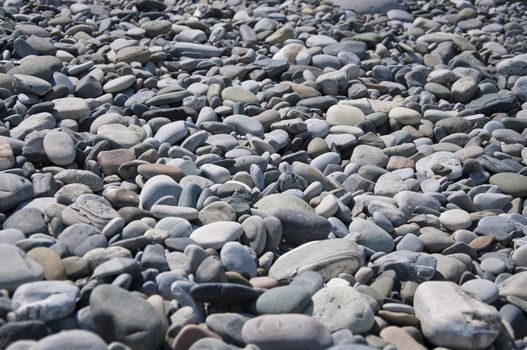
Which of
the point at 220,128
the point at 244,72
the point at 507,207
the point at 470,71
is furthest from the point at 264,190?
the point at 470,71

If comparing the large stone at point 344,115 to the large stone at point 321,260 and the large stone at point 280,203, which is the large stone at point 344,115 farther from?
the large stone at point 321,260

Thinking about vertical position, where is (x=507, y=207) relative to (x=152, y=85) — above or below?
below

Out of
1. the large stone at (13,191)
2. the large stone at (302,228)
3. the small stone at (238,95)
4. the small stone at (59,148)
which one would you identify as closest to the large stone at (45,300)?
the large stone at (13,191)

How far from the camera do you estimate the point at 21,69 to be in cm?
352

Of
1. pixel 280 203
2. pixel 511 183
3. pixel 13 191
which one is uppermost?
pixel 13 191

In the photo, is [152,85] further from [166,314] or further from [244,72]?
[166,314]

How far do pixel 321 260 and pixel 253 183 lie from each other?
71cm

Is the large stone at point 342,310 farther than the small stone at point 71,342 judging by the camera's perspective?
Yes

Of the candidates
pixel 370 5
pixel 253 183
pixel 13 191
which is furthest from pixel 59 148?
pixel 370 5

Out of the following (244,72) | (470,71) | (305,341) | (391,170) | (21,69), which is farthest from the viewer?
(470,71)

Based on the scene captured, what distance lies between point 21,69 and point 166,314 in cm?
213

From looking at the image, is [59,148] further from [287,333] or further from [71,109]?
[287,333]

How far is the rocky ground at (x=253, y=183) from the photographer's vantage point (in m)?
1.88

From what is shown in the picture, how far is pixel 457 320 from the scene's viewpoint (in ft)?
6.20
